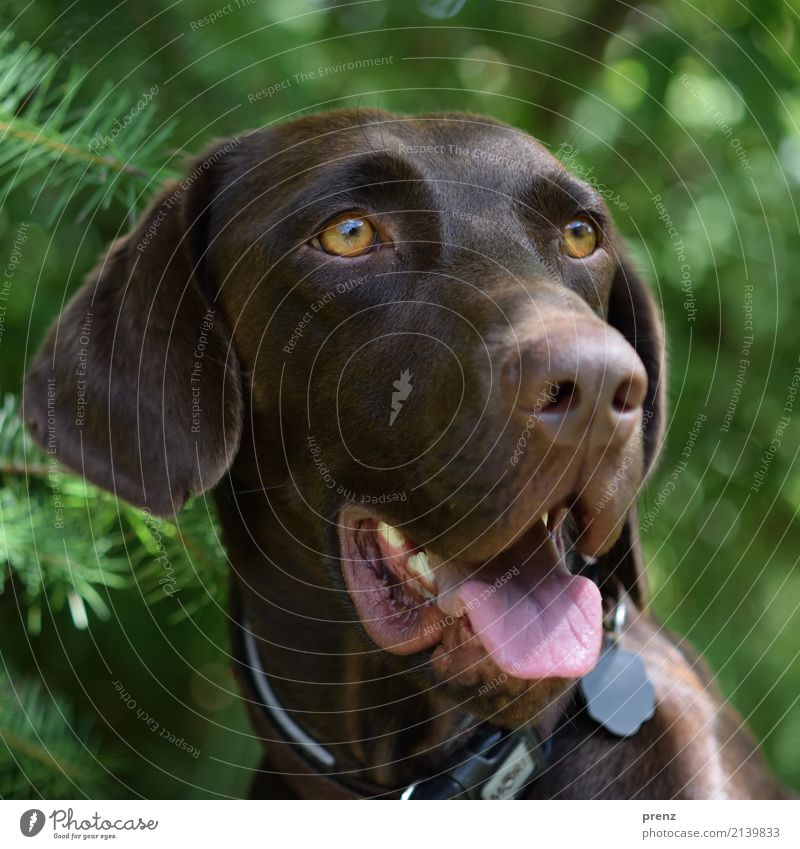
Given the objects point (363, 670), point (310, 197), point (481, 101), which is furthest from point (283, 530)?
point (481, 101)

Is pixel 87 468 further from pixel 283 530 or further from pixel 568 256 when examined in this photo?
pixel 568 256

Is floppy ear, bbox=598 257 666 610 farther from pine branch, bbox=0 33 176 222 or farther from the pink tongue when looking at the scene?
pine branch, bbox=0 33 176 222

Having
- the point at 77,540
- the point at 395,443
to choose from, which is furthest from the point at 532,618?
the point at 77,540

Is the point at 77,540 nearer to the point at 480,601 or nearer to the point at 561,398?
the point at 480,601

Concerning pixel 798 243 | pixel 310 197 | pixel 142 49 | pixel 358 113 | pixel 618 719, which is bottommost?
pixel 618 719

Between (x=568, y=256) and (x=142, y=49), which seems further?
(x=142, y=49)

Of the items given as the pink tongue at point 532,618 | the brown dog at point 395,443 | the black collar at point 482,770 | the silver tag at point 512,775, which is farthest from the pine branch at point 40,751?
the pink tongue at point 532,618

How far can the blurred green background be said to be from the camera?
96.0 inches

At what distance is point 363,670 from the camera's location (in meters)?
2.08

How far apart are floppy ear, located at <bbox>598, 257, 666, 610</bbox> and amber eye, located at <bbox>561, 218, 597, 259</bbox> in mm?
256

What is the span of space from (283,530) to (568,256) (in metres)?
0.86

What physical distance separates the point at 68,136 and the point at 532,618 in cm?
156

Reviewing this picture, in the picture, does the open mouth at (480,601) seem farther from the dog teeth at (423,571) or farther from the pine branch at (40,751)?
the pine branch at (40,751)

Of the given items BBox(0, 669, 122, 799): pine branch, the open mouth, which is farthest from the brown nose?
BBox(0, 669, 122, 799): pine branch
